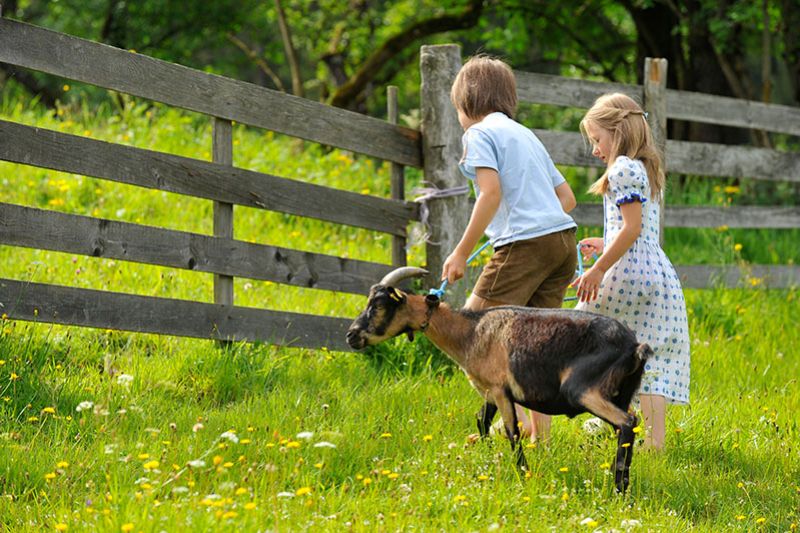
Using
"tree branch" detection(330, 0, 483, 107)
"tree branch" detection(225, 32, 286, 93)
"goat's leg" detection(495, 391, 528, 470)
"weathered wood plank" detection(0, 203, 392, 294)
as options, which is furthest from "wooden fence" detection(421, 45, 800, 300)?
"tree branch" detection(225, 32, 286, 93)

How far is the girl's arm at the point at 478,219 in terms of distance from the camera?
4.38 metres

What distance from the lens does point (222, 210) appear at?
5613 millimetres

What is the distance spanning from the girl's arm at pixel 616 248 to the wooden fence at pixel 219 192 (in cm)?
175

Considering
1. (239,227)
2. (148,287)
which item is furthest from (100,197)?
(148,287)

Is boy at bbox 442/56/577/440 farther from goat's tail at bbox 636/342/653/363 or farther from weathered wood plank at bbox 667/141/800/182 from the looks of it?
weathered wood plank at bbox 667/141/800/182

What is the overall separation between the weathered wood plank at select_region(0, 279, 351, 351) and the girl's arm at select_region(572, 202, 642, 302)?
193cm

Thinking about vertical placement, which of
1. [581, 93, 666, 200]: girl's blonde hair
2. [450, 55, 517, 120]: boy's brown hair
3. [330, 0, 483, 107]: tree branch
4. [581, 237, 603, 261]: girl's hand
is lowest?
[581, 237, 603, 261]: girl's hand

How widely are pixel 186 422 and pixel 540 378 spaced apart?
159cm

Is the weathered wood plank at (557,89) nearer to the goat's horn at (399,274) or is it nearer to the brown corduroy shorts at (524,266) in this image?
the brown corduroy shorts at (524,266)

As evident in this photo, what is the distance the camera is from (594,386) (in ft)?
13.0

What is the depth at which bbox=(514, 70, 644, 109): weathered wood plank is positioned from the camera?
6977mm

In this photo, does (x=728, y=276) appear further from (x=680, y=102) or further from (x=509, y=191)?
(x=509, y=191)

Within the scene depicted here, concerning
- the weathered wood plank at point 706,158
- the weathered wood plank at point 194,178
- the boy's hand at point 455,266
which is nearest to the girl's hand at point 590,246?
the boy's hand at point 455,266

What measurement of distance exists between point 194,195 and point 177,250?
1.06 ft
